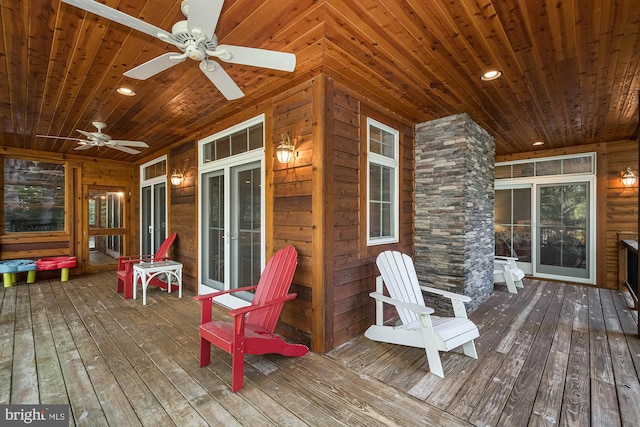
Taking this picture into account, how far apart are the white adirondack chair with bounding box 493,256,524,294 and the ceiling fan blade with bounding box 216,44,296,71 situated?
4.86 metres

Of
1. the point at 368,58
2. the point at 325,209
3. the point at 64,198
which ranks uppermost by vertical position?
the point at 368,58

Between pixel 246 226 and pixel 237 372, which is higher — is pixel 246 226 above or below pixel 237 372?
above

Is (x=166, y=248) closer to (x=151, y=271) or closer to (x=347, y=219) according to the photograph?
(x=151, y=271)

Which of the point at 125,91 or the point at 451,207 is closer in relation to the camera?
the point at 125,91

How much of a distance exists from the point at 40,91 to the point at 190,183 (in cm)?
205

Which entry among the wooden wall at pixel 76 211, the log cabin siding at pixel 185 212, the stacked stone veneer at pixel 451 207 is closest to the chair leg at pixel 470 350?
the stacked stone veneer at pixel 451 207

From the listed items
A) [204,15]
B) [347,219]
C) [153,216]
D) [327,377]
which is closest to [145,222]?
[153,216]

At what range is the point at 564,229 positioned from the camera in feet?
18.6

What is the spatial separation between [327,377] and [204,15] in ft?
8.64

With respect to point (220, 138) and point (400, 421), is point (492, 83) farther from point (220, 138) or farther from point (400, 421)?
point (220, 138)

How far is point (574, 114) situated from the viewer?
394 centimetres

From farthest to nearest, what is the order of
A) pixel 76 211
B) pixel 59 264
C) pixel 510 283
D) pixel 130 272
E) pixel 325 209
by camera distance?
pixel 76 211 < pixel 59 264 < pixel 510 283 < pixel 130 272 < pixel 325 209

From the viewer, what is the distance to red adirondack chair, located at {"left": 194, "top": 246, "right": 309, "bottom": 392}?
2154 millimetres

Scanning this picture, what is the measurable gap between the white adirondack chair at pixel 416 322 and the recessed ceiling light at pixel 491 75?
2005mm
